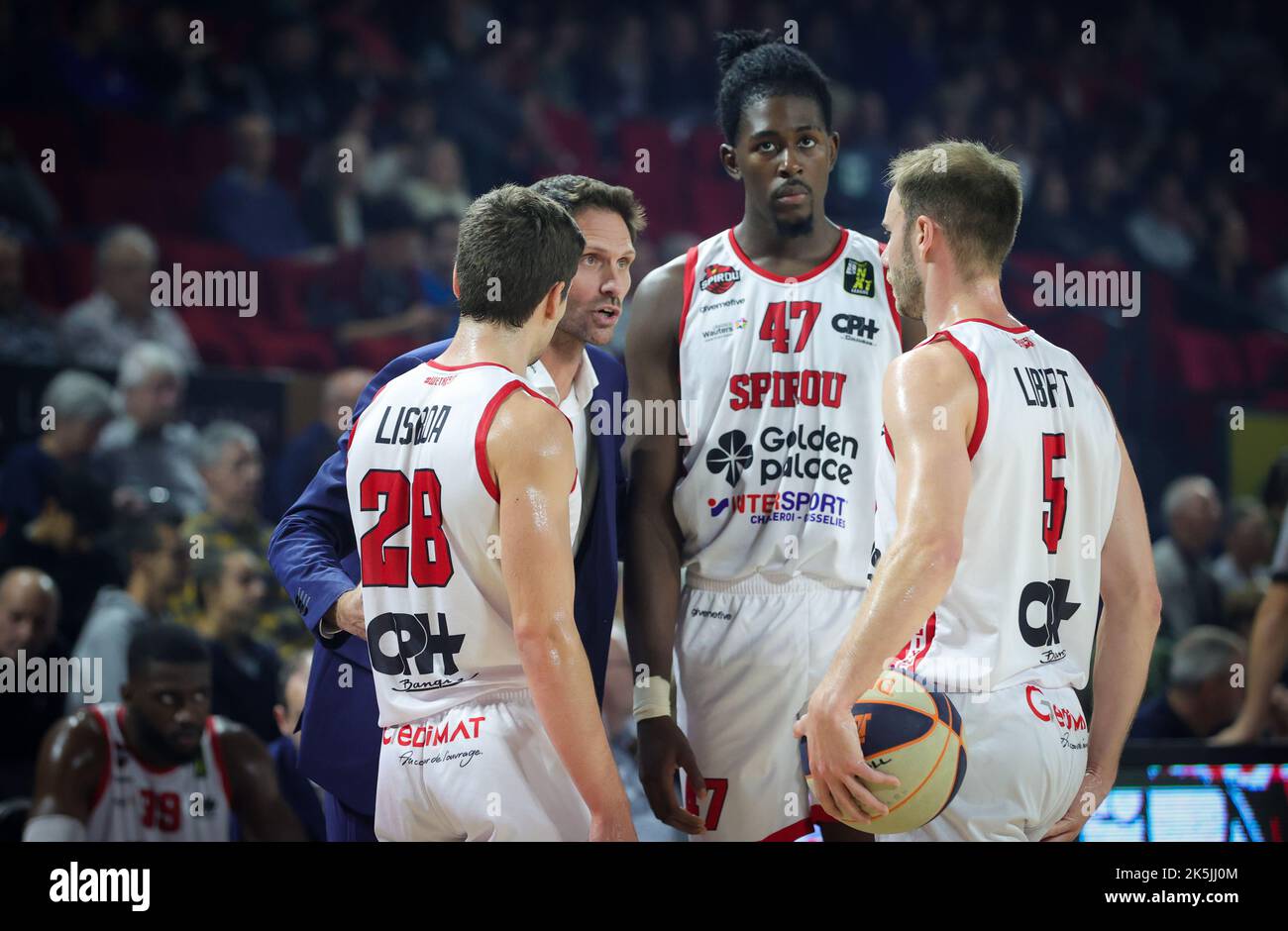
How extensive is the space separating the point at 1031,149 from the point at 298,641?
7.36 metres

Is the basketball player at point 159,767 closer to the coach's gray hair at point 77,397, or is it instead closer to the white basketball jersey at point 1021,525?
the coach's gray hair at point 77,397

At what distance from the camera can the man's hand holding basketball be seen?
263 cm

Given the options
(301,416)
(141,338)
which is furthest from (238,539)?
(141,338)

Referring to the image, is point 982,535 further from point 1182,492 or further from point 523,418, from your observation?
point 1182,492

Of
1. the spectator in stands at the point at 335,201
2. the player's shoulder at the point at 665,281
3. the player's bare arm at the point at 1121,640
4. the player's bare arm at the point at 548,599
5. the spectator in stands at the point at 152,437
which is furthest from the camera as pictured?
the spectator in stands at the point at 335,201

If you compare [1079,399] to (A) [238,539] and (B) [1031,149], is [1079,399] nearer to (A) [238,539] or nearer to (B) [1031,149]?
(A) [238,539]

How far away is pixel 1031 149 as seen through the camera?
35.0ft

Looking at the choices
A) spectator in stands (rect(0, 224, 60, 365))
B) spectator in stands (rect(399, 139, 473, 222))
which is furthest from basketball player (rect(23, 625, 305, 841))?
spectator in stands (rect(399, 139, 473, 222))

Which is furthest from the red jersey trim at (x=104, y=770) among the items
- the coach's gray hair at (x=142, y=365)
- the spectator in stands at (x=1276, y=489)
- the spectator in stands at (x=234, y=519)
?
the spectator in stands at (x=1276, y=489)

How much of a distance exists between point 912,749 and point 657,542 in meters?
1.05

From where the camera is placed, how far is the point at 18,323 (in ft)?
21.6

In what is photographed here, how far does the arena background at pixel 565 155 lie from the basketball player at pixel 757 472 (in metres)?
2.70

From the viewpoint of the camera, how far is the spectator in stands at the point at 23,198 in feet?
24.6

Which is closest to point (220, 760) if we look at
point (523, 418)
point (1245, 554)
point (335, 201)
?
point (523, 418)
